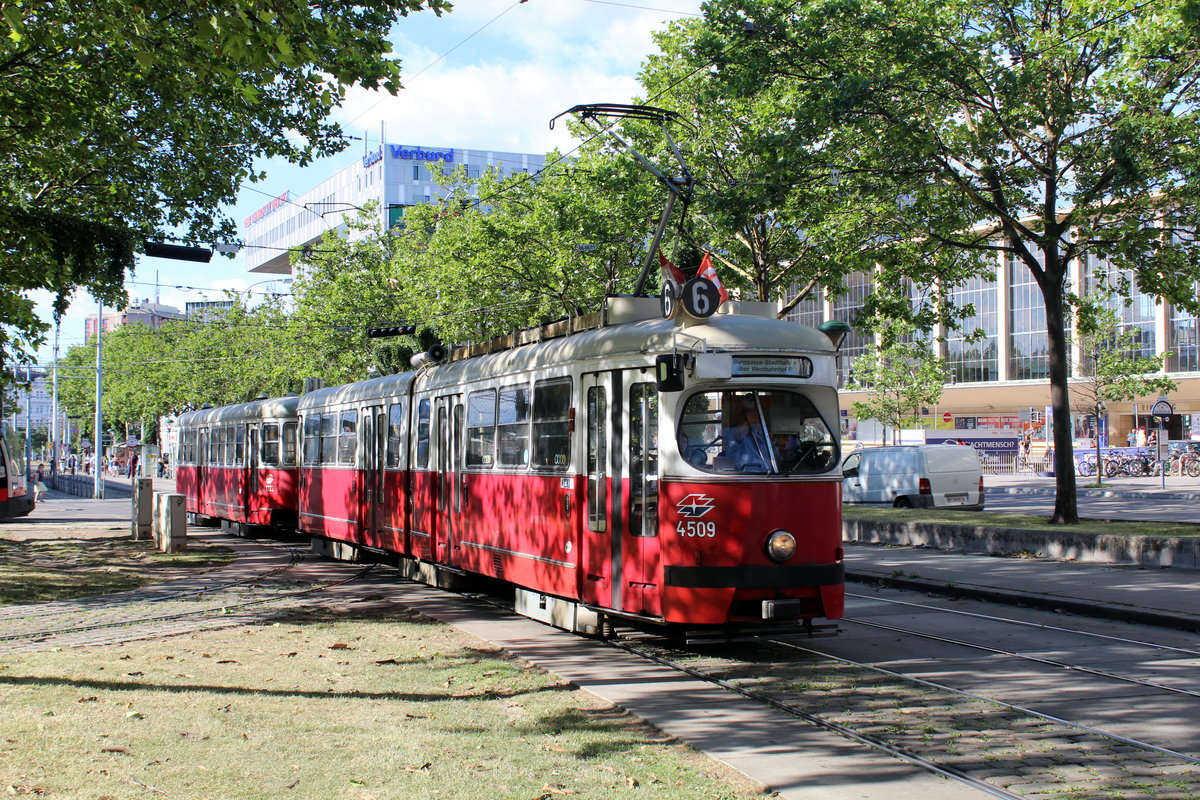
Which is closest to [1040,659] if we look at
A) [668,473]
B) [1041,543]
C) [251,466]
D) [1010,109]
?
[668,473]

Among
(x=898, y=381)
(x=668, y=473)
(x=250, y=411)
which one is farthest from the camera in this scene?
(x=898, y=381)

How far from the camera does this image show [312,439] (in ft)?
68.4

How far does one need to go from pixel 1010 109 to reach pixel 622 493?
12.2 metres

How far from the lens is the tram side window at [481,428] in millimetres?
12703

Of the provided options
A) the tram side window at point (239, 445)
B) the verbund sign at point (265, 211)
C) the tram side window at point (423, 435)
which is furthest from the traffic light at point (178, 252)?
the verbund sign at point (265, 211)

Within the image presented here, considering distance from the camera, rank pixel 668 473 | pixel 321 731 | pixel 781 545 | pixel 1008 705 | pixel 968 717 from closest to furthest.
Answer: pixel 321 731, pixel 968 717, pixel 1008 705, pixel 781 545, pixel 668 473

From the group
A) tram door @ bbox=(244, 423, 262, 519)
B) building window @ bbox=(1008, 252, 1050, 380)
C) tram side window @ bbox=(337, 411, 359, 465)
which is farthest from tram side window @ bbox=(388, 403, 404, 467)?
building window @ bbox=(1008, 252, 1050, 380)

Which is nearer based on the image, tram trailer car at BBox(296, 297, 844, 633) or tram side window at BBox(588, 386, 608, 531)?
tram trailer car at BBox(296, 297, 844, 633)

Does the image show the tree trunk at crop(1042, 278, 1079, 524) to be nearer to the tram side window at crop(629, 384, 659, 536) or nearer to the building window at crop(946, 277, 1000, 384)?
the tram side window at crop(629, 384, 659, 536)

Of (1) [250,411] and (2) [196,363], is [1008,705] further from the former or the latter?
(2) [196,363]

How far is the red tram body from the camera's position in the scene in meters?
9.14

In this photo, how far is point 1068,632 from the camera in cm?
1105

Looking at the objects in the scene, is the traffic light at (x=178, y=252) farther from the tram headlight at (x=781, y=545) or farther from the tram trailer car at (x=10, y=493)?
the tram trailer car at (x=10, y=493)

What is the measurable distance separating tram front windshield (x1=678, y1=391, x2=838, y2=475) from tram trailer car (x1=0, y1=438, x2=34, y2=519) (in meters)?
24.0
